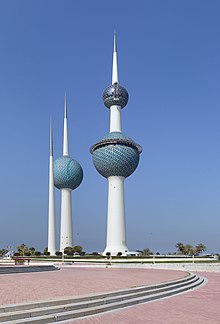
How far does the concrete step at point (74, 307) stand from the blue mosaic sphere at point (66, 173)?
89.4 metres

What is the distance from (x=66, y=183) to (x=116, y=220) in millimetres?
22143

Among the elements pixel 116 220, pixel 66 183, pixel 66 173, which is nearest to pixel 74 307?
pixel 116 220

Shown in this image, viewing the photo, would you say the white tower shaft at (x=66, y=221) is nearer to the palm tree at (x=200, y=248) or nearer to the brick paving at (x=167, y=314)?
the palm tree at (x=200, y=248)

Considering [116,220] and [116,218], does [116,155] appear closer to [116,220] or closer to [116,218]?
[116,218]

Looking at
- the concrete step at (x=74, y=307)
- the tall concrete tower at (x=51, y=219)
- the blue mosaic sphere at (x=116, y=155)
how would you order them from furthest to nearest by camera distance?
1. the tall concrete tower at (x=51, y=219)
2. the blue mosaic sphere at (x=116, y=155)
3. the concrete step at (x=74, y=307)

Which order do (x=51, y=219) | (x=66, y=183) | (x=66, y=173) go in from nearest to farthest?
1. (x=51, y=219)
2. (x=66, y=173)
3. (x=66, y=183)

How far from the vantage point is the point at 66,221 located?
105 meters

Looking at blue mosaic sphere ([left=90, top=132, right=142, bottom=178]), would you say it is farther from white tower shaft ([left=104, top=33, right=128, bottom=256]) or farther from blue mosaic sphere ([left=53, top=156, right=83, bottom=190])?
blue mosaic sphere ([left=53, top=156, right=83, bottom=190])

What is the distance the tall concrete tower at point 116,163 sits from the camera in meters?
90.1

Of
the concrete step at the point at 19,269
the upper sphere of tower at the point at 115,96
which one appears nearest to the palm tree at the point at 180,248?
the upper sphere of tower at the point at 115,96

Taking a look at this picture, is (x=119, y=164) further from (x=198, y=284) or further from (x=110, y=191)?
(x=198, y=284)

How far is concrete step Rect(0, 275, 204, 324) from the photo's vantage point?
9.70 metres

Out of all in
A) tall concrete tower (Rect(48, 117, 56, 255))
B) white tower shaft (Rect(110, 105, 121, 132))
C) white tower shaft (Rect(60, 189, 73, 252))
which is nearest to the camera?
tall concrete tower (Rect(48, 117, 56, 255))


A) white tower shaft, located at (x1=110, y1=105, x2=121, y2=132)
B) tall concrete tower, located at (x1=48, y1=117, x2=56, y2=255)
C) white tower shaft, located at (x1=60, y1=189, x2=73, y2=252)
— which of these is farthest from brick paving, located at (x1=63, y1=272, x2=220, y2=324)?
white tower shaft, located at (x1=60, y1=189, x2=73, y2=252)
